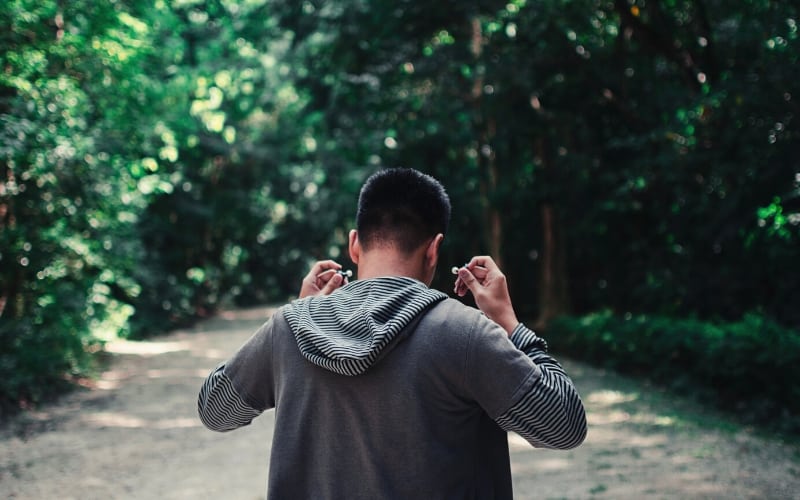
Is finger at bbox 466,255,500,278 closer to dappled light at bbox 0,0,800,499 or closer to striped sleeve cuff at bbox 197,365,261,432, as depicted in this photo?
striped sleeve cuff at bbox 197,365,261,432

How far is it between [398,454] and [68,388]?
10744 mm

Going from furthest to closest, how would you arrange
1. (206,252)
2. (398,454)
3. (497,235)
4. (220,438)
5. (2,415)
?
1. (206,252)
2. (497,235)
3. (2,415)
4. (220,438)
5. (398,454)

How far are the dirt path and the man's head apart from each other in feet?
14.6

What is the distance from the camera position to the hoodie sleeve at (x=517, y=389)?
5.44 feet

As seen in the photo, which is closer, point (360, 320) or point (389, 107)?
point (360, 320)

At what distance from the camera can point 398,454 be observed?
1.69m

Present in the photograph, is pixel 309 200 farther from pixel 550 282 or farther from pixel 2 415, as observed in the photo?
pixel 2 415

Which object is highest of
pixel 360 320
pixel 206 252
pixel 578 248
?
pixel 360 320

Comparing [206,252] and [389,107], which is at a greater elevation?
[389,107]

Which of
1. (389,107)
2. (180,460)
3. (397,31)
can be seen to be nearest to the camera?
(180,460)

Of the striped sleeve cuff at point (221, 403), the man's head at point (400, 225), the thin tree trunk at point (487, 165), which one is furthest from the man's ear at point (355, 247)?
the thin tree trunk at point (487, 165)

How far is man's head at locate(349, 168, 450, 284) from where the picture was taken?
1.96 m

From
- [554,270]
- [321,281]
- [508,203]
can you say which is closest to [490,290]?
[321,281]

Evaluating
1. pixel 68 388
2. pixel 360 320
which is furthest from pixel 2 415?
pixel 360 320
